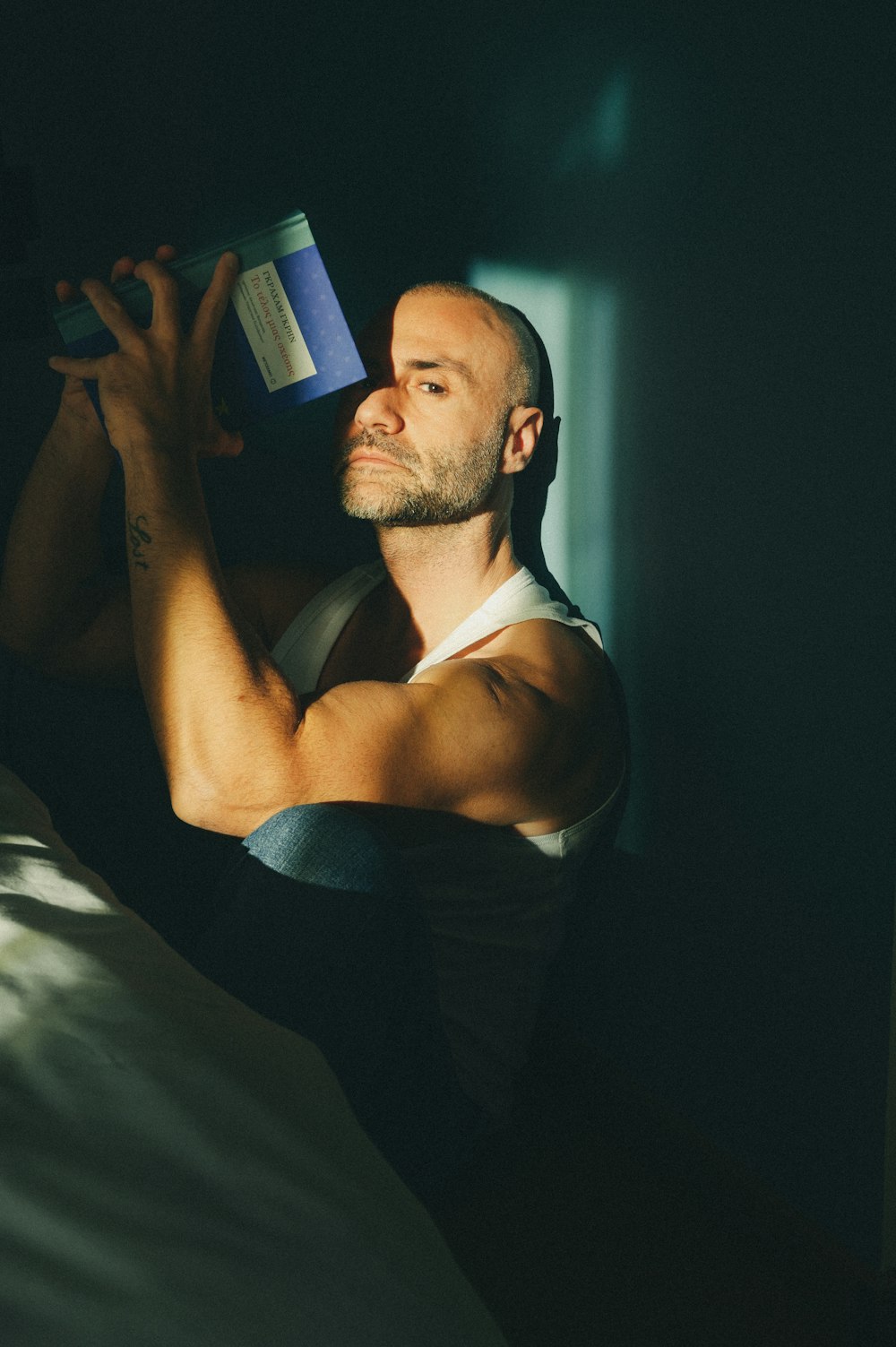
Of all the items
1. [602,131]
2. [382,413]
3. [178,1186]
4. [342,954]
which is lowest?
[342,954]

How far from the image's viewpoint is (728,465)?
3.08 feet

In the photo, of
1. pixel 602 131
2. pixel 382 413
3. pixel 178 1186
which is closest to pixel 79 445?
pixel 382 413

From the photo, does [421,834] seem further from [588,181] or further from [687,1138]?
[588,181]

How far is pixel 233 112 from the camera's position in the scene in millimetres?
1562

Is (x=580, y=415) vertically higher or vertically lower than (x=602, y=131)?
lower

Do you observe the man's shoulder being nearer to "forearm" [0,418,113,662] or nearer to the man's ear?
the man's ear

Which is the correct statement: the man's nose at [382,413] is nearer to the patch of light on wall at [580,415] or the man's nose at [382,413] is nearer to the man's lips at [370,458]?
the man's lips at [370,458]

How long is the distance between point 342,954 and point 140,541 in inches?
18.4

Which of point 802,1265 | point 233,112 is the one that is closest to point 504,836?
point 802,1265

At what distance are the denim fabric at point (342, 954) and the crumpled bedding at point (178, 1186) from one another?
0.76 ft

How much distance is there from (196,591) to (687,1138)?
834 millimetres

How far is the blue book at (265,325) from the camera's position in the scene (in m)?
1.00

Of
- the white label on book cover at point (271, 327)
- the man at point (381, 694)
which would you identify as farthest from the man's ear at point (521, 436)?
the white label on book cover at point (271, 327)

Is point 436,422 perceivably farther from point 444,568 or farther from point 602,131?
point 602,131
